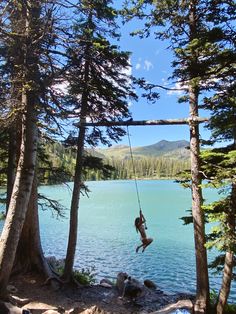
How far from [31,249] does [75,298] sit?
7.14 feet

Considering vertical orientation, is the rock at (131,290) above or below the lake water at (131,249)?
above

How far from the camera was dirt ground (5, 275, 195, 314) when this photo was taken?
31.6ft

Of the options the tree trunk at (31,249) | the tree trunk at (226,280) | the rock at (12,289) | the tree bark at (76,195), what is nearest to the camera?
the tree trunk at (226,280)

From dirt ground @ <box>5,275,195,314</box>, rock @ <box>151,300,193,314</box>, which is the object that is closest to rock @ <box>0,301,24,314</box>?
dirt ground @ <box>5,275,195,314</box>

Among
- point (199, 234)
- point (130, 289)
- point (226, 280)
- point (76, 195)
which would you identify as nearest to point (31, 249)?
point (76, 195)

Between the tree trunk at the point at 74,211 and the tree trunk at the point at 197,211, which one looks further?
the tree trunk at the point at 74,211

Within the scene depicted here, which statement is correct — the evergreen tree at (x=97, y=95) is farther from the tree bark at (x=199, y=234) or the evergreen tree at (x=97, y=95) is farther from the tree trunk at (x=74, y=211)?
the tree bark at (x=199, y=234)

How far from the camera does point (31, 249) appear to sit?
1148 centimetres

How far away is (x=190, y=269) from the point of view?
1906 centimetres

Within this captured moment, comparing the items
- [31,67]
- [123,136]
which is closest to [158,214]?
[123,136]

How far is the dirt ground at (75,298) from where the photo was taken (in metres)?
9.62

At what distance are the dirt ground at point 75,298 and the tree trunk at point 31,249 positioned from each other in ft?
1.15

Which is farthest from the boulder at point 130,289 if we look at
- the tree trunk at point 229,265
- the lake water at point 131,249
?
the lake water at point 131,249

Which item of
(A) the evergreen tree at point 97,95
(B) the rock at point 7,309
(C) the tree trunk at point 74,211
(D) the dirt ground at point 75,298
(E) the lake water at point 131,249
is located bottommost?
(E) the lake water at point 131,249
